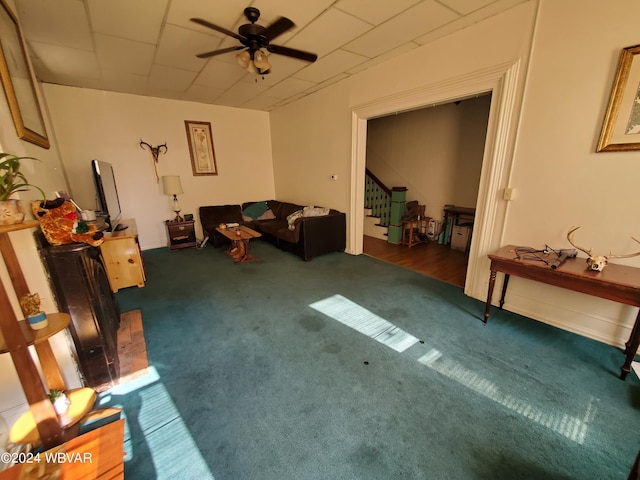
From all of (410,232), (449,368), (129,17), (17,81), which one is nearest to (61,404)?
(17,81)

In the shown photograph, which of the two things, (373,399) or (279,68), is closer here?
(373,399)

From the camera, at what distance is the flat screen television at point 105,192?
9.27ft

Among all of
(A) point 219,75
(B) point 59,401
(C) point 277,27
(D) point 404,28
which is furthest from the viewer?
(A) point 219,75

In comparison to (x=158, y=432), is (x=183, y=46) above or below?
above

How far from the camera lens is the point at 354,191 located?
4125 millimetres

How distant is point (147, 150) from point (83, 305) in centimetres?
402

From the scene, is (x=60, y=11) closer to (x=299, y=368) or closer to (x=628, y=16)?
(x=299, y=368)

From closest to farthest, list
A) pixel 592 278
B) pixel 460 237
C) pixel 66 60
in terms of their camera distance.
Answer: pixel 592 278 → pixel 66 60 → pixel 460 237

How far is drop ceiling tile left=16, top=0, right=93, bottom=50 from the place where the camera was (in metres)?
2.04

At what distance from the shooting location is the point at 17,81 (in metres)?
1.84

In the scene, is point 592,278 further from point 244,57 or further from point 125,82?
point 125,82

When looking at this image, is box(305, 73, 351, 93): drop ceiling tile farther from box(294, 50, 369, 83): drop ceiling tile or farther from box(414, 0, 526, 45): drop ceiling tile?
box(414, 0, 526, 45): drop ceiling tile

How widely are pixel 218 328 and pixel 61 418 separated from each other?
1107 millimetres

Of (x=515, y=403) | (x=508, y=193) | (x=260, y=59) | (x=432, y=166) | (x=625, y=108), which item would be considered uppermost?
(x=260, y=59)
